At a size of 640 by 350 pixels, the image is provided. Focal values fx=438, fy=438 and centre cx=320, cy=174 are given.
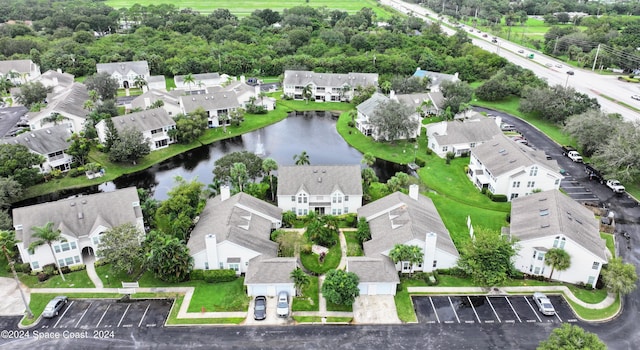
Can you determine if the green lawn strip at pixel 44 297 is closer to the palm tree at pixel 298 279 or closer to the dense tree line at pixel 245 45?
the palm tree at pixel 298 279

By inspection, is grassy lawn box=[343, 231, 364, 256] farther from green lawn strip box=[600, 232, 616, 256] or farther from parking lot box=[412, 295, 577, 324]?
green lawn strip box=[600, 232, 616, 256]

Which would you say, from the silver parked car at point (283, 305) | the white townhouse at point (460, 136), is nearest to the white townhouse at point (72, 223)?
the silver parked car at point (283, 305)

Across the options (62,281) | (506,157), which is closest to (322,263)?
(62,281)

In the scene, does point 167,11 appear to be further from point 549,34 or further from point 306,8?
point 549,34

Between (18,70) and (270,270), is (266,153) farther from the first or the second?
(18,70)

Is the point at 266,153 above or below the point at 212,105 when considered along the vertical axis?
below
